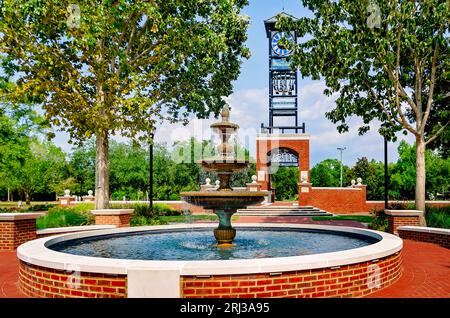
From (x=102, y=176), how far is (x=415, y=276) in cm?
1568

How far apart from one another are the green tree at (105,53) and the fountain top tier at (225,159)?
9383mm

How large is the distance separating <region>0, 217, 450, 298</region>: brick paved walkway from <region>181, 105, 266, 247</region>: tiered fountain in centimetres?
351

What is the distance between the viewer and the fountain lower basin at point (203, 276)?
208 inches

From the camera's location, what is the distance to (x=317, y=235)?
1204 centimetres

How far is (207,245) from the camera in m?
10.4

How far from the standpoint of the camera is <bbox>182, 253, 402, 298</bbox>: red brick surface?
541 centimetres

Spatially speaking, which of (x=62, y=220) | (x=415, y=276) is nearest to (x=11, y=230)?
(x=62, y=220)

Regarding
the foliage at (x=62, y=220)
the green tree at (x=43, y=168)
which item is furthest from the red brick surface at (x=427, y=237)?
the green tree at (x=43, y=168)

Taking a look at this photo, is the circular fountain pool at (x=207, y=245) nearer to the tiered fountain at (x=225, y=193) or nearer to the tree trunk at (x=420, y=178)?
the tiered fountain at (x=225, y=193)

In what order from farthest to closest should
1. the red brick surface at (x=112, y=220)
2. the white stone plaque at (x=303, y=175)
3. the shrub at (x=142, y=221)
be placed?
the white stone plaque at (x=303, y=175) < the shrub at (x=142, y=221) < the red brick surface at (x=112, y=220)

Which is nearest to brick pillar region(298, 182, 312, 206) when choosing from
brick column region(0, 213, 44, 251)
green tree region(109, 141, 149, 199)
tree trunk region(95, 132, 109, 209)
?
tree trunk region(95, 132, 109, 209)

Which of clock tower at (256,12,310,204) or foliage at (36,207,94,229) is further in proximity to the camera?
clock tower at (256,12,310,204)

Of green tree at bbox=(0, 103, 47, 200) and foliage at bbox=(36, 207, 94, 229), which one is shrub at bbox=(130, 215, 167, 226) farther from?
green tree at bbox=(0, 103, 47, 200)

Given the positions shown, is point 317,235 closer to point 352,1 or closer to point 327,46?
point 327,46
